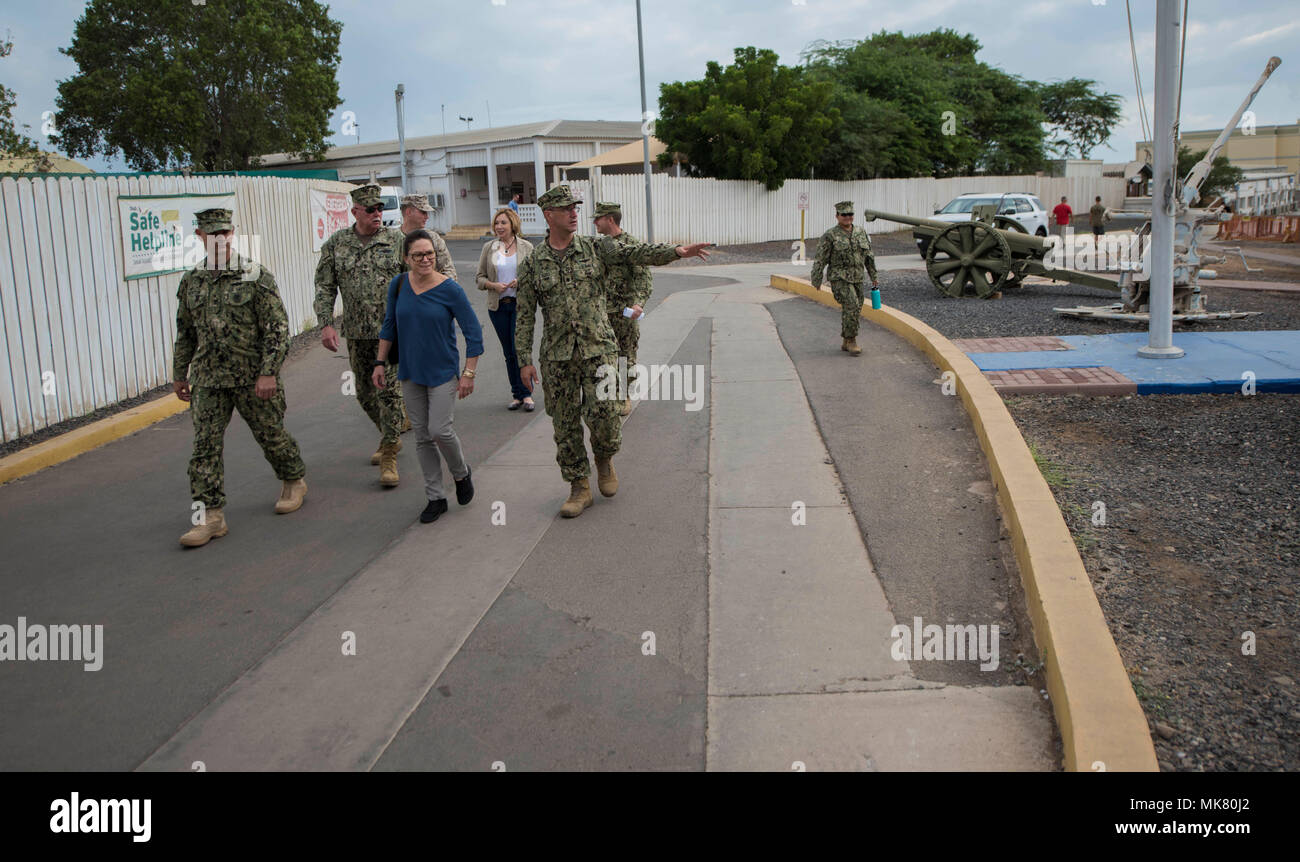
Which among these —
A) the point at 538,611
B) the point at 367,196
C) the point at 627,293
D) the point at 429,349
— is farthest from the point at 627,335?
the point at 538,611

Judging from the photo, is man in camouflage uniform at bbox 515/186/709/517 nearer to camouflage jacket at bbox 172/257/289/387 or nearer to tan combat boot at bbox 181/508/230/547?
Result: camouflage jacket at bbox 172/257/289/387

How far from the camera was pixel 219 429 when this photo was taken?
6.02 m

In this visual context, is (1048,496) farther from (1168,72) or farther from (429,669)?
(1168,72)

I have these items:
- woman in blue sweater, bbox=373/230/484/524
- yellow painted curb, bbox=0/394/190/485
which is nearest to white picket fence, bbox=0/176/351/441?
yellow painted curb, bbox=0/394/190/485

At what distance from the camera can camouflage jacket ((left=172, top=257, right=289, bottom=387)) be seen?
597cm

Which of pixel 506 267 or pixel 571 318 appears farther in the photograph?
pixel 506 267

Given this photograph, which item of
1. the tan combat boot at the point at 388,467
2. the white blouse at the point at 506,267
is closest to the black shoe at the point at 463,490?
the tan combat boot at the point at 388,467

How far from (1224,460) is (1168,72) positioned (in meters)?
4.52

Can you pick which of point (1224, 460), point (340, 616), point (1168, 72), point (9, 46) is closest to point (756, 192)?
point (9, 46)

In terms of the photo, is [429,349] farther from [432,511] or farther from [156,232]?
[156,232]

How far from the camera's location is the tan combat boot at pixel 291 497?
252 inches

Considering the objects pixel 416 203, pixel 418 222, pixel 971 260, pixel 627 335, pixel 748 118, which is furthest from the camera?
pixel 748 118

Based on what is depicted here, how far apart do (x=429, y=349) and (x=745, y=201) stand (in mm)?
28948
